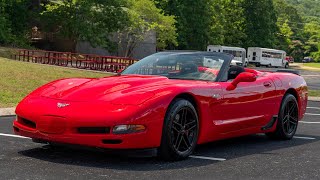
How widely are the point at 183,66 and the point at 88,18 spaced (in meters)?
41.4

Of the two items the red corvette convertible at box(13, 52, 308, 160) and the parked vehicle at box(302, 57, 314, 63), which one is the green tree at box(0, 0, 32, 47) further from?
the parked vehicle at box(302, 57, 314, 63)

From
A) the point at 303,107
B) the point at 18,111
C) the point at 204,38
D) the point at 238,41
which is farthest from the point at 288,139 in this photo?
the point at 238,41

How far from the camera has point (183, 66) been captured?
6535 mm

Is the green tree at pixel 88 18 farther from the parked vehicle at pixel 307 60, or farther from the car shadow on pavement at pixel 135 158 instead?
the parked vehicle at pixel 307 60

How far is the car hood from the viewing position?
5367 mm

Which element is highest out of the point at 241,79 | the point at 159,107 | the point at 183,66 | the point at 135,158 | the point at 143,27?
the point at 143,27

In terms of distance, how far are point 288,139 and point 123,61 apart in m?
23.3

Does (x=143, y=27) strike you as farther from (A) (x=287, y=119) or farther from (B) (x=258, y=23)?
(A) (x=287, y=119)

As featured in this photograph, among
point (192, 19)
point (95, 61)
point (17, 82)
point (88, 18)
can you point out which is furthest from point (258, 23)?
point (17, 82)

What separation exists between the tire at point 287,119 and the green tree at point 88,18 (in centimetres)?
3914

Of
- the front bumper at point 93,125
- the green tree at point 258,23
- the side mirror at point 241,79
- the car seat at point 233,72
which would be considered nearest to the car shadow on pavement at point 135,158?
the front bumper at point 93,125

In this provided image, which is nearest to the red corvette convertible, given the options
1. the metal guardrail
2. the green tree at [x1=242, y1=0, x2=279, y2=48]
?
the metal guardrail

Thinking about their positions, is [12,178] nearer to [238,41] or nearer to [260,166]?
[260,166]

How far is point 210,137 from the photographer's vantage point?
6.12 m
